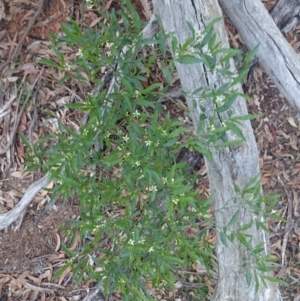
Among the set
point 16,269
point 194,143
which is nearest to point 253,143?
point 194,143

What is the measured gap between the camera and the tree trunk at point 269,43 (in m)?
2.30

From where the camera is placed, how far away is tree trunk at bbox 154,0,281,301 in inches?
83.3

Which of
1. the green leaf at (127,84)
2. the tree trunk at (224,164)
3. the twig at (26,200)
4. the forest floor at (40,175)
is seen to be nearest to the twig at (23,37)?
the forest floor at (40,175)

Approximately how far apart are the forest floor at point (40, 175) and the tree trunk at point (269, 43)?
0.54 meters

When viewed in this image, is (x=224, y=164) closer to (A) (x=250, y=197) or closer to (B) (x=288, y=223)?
(A) (x=250, y=197)

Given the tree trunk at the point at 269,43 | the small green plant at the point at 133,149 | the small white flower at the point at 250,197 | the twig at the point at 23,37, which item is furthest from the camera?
the twig at the point at 23,37

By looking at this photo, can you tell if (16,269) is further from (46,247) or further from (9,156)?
(9,156)

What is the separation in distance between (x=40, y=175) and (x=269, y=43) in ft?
5.24

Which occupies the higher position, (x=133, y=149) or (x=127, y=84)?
(x=127, y=84)

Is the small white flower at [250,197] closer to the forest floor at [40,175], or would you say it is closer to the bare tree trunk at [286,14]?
the forest floor at [40,175]

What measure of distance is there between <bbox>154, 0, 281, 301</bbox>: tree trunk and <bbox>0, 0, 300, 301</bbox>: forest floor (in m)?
0.64

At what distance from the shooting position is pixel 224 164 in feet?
7.27

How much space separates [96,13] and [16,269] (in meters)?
1.72

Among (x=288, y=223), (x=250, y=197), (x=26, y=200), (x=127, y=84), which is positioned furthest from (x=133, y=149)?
(x=288, y=223)
